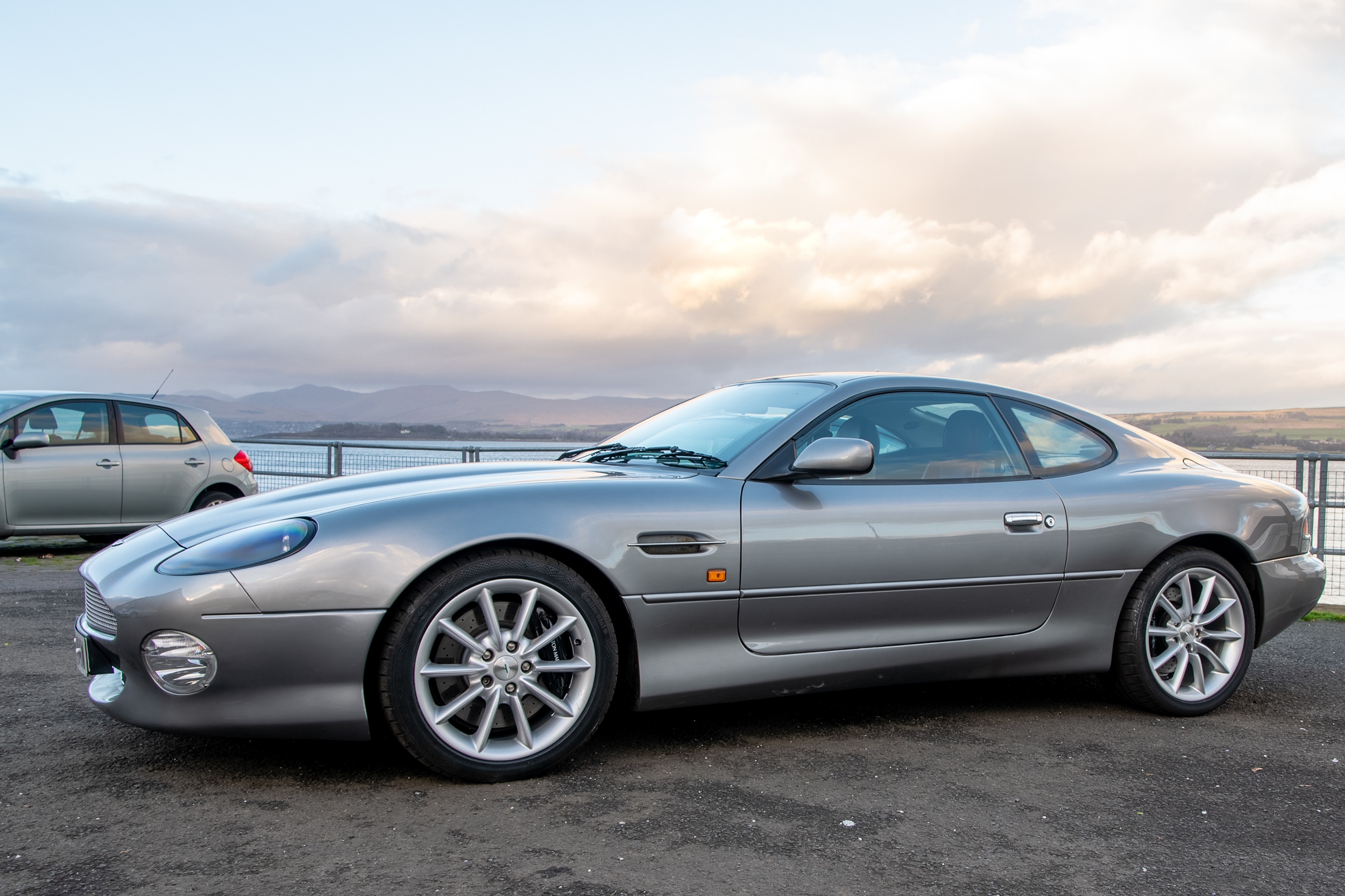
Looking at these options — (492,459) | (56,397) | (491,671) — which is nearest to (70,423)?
(56,397)

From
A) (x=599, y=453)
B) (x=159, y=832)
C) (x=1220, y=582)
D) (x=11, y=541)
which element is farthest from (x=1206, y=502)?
(x=11, y=541)

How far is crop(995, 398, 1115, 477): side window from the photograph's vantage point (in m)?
4.33

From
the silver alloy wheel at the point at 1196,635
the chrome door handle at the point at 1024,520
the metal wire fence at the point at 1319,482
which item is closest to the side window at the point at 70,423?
the chrome door handle at the point at 1024,520

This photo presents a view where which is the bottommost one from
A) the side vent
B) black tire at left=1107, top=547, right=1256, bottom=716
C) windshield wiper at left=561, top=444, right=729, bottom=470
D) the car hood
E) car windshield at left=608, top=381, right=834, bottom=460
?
black tire at left=1107, top=547, right=1256, bottom=716

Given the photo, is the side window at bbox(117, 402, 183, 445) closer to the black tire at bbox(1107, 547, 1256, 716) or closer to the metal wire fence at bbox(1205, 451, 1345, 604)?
the black tire at bbox(1107, 547, 1256, 716)

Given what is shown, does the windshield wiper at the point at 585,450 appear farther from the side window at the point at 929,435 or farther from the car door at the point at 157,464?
the car door at the point at 157,464

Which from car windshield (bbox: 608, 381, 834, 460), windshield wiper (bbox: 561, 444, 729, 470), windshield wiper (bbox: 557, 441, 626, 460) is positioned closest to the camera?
windshield wiper (bbox: 561, 444, 729, 470)

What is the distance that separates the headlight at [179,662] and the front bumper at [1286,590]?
4155 mm

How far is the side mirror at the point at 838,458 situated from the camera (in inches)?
142

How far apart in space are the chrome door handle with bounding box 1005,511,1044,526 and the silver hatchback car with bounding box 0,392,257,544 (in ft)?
24.9


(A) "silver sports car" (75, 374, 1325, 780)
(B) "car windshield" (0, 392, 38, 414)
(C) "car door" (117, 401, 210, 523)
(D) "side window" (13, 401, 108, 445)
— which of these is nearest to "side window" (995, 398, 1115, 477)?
(A) "silver sports car" (75, 374, 1325, 780)

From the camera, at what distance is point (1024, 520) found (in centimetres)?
407

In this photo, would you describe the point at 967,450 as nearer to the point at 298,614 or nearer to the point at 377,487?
the point at 377,487

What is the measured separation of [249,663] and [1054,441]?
3.19m
